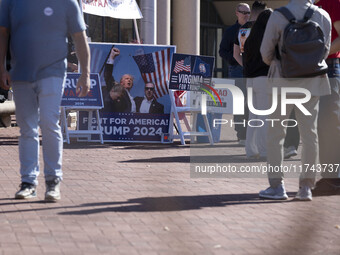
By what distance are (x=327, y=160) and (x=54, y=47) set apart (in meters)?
2.88

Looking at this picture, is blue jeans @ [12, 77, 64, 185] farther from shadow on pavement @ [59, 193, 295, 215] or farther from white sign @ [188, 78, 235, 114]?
white sign @ [188, 78, 235, 114]

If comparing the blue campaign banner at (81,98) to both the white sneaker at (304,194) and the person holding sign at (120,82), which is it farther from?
the white sneaker at (304,194)

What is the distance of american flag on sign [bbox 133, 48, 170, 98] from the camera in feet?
42.5

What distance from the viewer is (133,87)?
13.0 meters

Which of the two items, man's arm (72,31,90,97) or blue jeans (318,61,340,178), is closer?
man's arm (72,31,90,97)

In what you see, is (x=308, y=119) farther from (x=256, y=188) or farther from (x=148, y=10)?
(x=148, y=10)

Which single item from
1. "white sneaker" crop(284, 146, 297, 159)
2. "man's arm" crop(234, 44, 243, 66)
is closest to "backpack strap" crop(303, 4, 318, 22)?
"white sneaker" crop(284, 146, 297, 159)

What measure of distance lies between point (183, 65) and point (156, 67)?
422 millimetres

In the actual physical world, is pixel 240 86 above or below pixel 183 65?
below

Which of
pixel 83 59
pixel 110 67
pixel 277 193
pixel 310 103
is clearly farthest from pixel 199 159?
pixel 83 59

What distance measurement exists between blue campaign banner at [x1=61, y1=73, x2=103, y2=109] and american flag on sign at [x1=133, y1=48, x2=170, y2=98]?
0.73 meters

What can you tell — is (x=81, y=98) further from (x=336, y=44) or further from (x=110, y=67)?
(x=336, y=44)

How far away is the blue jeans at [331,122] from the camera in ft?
26.1

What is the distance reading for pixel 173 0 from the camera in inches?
1110
